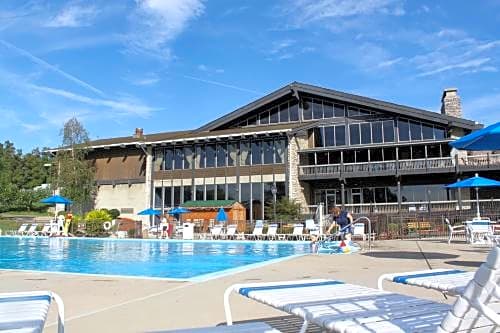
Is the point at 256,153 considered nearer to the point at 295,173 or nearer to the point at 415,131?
the point at 295,173

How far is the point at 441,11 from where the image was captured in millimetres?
18906

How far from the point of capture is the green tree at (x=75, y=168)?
102 feet

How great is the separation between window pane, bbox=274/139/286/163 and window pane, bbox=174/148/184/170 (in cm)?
676

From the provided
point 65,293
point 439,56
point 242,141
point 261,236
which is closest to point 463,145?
point 65,293

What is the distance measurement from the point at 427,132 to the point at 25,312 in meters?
27.3

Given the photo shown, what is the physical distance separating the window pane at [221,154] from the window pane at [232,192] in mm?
1520

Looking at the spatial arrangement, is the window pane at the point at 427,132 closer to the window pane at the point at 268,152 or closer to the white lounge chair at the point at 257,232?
the window pane at the point at 268,152

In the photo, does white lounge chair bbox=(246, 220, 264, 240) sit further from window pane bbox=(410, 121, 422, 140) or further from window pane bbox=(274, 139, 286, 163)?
window pane bbox=(410, 121, 422, 140)

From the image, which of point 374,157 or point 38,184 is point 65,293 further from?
point 38,184

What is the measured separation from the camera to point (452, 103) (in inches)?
1113

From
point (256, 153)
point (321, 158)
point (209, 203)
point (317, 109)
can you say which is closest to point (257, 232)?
point (209, 203)

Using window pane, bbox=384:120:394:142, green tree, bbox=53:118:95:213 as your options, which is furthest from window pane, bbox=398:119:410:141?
green tree, bbox=53:118:95:213

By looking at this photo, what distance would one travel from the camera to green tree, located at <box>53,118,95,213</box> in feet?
102

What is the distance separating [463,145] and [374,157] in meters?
22.4
